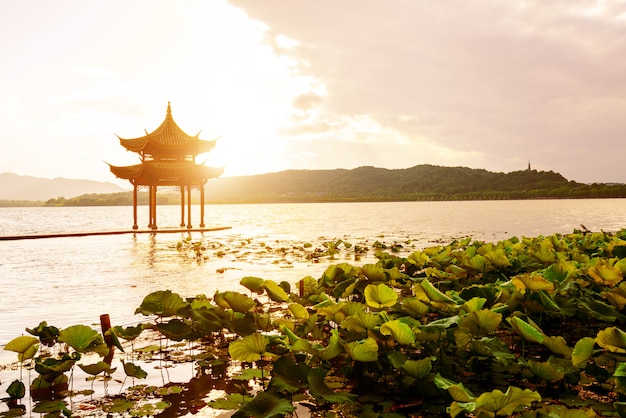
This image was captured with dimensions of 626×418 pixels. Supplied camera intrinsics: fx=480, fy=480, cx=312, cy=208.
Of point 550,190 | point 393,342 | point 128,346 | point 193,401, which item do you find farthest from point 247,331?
point 550,190

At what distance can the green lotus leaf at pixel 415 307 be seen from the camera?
421 centimetres

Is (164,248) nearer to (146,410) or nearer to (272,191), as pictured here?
(146,410)

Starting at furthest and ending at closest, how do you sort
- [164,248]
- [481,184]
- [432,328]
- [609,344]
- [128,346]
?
1. [481,184]
2. [164,248]
3. [128,346]
4. [432,328]
5. [609,344]

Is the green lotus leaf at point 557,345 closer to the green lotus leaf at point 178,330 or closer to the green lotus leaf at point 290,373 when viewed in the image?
the green lotus leaf at point 290,373

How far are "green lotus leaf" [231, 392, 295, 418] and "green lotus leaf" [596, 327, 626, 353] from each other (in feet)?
6.86

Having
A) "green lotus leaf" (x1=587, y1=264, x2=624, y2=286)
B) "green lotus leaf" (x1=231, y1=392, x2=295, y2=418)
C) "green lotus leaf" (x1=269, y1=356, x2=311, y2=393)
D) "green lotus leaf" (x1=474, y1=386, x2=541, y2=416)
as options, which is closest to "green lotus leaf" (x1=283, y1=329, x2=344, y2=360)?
"green lotus leaf" (x1=269, y1=356, x2=311, y2=393)

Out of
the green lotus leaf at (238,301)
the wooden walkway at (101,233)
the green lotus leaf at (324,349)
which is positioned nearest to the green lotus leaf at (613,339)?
the green lotus leaf at (324,349)

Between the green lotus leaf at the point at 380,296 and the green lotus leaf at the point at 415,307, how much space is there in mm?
211

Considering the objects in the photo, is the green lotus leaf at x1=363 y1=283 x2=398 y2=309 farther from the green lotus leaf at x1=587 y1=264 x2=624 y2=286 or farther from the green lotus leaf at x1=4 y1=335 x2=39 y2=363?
the green lotus leaf at x1=4 y1=335 x2=39 y2=363

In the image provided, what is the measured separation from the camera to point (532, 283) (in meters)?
4.33

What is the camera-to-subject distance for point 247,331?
14.6 feet

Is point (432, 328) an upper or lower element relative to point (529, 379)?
upper

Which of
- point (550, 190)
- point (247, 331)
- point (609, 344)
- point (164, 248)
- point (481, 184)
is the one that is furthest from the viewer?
point (481, 184)

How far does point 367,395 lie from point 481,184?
163167 millimetres
